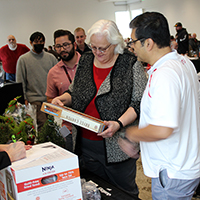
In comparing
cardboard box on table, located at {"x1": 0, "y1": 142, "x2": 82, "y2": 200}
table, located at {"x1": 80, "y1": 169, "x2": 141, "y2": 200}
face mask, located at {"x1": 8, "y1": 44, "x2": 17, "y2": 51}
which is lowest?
table, located at {"x1": 80, "y1": 169, "x2": 141, "y2": 200}

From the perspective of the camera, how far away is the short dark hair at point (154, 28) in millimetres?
1071

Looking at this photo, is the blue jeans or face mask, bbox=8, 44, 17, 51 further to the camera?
face mask, bbox=8, 44, 17, 51

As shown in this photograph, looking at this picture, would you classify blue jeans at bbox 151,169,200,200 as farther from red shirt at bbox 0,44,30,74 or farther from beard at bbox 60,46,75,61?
red shirt at bbox 0,44,30,74

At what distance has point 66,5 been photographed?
13.5 meters

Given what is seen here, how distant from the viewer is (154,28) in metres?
1.07

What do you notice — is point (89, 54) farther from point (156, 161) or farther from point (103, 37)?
point (156, 161)

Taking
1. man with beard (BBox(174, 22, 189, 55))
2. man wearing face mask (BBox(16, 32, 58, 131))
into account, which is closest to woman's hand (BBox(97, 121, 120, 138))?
man wearing face mask (BBox(16, 32, 58, 131))

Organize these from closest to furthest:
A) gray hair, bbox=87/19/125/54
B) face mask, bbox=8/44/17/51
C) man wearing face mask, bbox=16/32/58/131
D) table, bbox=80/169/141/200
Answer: table, bbox=80/169/141/200, gray hair, bbox=87/19/125/54, man wearing face mask, bbox=16/32/58/131, face mask, bbox=8/44/17/51

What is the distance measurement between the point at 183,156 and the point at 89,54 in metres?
0.98

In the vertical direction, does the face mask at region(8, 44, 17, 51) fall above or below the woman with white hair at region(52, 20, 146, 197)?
above

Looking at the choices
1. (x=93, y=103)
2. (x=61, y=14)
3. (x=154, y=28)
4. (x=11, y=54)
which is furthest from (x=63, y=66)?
(x=61, y=14)

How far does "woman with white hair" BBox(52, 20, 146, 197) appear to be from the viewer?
1531mm

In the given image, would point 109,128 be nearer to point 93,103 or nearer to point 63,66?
point 93,103

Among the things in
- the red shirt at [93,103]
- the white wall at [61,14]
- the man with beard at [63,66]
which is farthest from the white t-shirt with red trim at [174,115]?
the white wall at [61,14]
